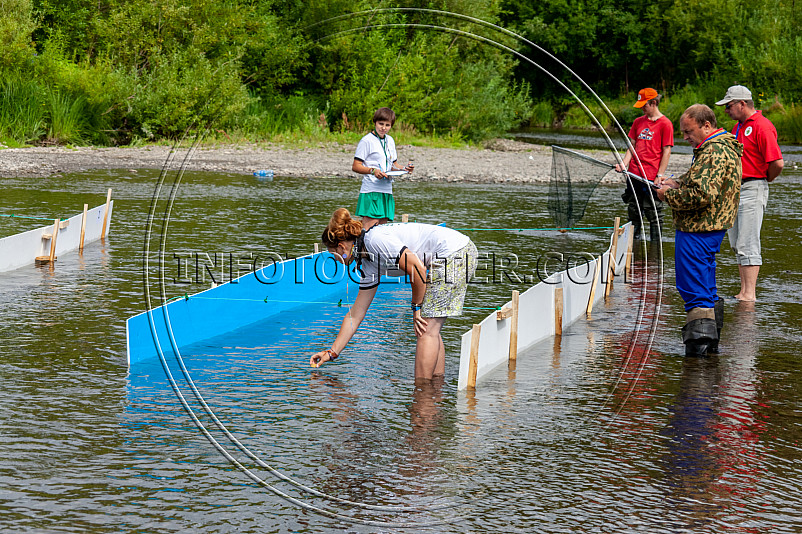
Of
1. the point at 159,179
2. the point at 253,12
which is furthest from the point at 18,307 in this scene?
the point at 253,12

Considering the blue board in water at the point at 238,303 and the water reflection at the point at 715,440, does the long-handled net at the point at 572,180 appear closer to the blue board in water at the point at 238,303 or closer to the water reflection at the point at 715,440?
the blue board in water at the point at 238,303

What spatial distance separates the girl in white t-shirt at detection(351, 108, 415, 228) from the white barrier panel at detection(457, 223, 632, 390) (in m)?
2.31

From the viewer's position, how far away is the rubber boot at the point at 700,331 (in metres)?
Answer: 7.63

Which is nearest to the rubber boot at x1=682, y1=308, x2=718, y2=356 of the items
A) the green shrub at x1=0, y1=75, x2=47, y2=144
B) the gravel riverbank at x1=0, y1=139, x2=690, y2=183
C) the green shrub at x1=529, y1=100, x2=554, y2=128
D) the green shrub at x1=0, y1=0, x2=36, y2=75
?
the gravel riverbank at x1=0, y1=139, x2=690, y2=183

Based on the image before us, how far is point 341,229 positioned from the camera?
19.9ft

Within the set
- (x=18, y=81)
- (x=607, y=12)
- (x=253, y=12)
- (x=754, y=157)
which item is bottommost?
(x=754, y=157)

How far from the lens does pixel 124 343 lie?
7547 mm

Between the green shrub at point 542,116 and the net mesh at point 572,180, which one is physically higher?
the green shrub at point 542,116

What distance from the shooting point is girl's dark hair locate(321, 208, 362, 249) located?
606 centimetres

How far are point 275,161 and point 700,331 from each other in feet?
63.4

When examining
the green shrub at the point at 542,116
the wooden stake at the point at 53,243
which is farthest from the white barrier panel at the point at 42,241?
the green shrub at the point at 542,116

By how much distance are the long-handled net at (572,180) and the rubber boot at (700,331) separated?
4.06 metres

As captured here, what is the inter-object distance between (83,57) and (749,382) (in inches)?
1167

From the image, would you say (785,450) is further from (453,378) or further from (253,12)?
(253,12)
